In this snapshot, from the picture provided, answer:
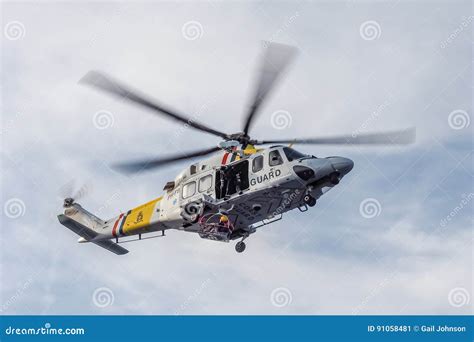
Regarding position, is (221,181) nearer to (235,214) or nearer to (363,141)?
(235,214)

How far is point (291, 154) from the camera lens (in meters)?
22.0

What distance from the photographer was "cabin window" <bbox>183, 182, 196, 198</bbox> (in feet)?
77.9

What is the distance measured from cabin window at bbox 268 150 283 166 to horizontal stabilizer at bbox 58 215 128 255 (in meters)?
9.53

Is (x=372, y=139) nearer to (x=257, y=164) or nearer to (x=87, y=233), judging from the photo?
(x=257, y=164)

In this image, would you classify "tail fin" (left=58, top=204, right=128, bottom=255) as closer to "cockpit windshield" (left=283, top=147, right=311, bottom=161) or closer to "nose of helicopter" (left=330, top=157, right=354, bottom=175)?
"cockpit windshield" (left=283, top=147, right=311, bottom=161)

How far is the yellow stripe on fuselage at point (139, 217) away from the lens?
25541mm

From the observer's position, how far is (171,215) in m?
24.3

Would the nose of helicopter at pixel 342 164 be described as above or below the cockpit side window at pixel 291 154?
below

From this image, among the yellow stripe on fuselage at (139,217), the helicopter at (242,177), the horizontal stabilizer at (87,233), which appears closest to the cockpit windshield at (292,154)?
the helicopter at (242,177)

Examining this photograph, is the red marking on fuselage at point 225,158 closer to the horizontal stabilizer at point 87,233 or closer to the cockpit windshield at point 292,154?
the cockpit windshield at point 292,154

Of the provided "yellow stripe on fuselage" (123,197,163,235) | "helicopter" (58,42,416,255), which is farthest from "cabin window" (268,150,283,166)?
"yellow stripe on fuselage" (123,197,163,235)

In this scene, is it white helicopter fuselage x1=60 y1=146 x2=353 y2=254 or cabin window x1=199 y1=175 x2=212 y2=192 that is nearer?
white helicopter fuselage x1=60 y1=146 x2=353 y2=254

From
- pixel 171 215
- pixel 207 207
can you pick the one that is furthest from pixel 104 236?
pixel 207 207

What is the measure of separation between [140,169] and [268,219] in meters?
5.15
